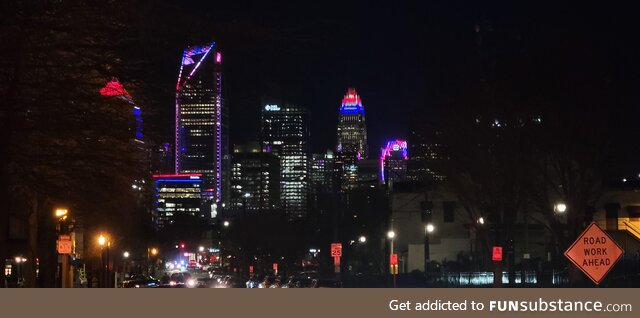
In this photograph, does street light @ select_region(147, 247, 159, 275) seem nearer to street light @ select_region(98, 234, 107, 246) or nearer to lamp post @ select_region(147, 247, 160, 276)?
lamp post @ select_region(147, 247, 160, 276)

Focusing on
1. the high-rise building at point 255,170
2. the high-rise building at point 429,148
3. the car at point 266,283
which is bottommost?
the car at point 266,283

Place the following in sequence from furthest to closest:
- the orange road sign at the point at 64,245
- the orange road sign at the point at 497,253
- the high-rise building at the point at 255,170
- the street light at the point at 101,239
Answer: the high-rise building at the point at 255,170, the street light at the point at 101,239, the orange road sign at the point at 497,253, the orange road sign at the point at 64,245

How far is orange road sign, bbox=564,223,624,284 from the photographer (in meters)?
17.1

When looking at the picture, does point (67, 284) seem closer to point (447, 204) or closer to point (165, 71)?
point (165, 71)

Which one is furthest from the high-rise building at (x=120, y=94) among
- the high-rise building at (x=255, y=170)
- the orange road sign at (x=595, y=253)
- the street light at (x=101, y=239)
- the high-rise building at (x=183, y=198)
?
the high-rise building at (x=255, y=170)

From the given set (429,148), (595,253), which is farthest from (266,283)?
(595,253)

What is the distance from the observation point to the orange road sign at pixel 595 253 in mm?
17141

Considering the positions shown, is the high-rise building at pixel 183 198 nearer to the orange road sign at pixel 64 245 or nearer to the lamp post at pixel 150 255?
the lamp post at pixel 150 255

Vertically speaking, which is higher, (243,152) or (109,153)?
(243,152)

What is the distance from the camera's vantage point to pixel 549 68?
42.4 m

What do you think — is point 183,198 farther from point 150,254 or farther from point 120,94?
point 120,94

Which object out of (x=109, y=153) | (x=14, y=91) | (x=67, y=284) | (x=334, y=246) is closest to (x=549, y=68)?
(x=334, y=246)

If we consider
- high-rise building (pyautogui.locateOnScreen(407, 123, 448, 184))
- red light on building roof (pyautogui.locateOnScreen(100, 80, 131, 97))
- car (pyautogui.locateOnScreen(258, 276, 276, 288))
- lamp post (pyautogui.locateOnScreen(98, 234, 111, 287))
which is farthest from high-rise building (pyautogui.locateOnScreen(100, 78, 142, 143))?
high-rise building (pyautogui.locateOnScreen(407, 123, 448, 184))
